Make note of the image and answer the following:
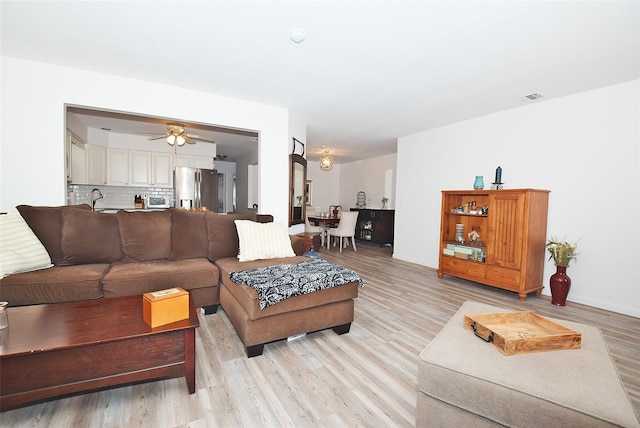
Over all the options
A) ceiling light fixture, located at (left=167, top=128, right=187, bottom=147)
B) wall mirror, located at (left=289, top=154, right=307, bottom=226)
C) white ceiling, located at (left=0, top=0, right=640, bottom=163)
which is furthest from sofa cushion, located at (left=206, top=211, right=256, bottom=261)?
ceiling light fixture, located at (left=167, top=128, right=187, bottom=147)

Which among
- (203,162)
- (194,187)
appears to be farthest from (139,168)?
(203,162)

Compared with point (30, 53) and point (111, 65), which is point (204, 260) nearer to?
point (111, 65)

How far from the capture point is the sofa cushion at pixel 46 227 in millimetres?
2551

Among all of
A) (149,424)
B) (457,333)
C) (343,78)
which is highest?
(343,78)

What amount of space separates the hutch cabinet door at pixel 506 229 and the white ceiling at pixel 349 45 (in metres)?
1.32

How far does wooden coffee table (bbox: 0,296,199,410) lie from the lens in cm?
138

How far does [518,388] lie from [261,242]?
8.06 feet

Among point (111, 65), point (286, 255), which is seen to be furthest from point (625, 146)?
point (111, 65)

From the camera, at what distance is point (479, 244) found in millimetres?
4383

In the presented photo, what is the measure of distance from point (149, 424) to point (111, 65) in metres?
3.40

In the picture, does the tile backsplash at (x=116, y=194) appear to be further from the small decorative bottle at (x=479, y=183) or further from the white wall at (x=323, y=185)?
the small decorative bottle at (x=479, y=183)

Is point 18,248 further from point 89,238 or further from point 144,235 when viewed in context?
point 144,235

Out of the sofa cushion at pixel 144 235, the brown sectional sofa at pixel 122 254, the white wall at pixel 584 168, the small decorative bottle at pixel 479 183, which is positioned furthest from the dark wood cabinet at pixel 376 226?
the sofa cushion at pixel 144 235

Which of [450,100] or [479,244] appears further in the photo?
[479,244]
